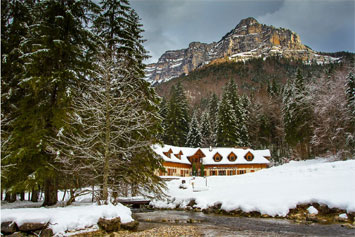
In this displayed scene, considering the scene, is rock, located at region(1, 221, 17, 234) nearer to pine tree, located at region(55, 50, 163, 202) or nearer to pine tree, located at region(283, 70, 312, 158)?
pine tree, located at region(55, 50, 163, 202)

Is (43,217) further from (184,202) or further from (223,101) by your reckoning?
(223,101)

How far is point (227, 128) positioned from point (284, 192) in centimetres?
3259

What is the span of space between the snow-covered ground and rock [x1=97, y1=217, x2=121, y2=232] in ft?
38.0

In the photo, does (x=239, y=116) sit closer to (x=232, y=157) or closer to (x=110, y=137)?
(x=232, y=157)

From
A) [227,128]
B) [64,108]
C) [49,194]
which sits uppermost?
[227,128]

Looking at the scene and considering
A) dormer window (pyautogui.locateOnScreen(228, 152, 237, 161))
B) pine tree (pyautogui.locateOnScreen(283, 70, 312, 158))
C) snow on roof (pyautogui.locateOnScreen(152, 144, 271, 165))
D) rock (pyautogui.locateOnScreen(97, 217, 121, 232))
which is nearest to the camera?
rock (pyautogui.locateOnScreen(97, 217, 121, 232))

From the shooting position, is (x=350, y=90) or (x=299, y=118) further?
(x=299, y=118)

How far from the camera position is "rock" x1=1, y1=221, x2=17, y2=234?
930 centimetres

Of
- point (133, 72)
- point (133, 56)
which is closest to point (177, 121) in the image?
point (133, 56)

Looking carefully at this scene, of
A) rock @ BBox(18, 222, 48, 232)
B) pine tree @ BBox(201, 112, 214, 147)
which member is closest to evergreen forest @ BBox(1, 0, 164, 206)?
rock @ BBox(18, 222, 48, 232)

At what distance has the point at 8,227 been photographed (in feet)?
30.6

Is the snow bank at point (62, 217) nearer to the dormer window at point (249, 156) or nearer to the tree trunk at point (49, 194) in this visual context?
the tree trunk at point (49, 194)

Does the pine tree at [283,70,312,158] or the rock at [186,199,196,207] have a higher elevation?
the pine tree at [283,70,312,158]

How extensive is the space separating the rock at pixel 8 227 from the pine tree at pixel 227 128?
4689 centimetres
